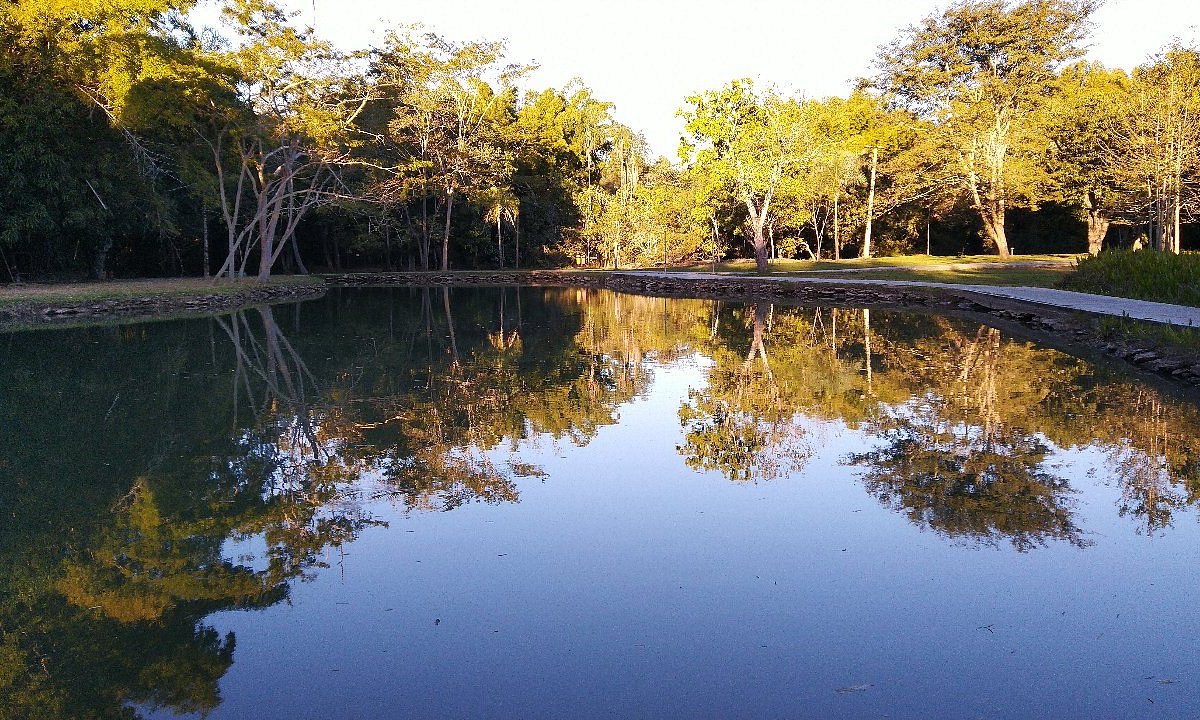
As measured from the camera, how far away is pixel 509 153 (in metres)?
44.0

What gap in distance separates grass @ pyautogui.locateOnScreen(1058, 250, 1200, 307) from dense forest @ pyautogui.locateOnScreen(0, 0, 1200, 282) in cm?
1179

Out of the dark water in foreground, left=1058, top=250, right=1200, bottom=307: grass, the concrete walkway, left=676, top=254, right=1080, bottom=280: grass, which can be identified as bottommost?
the dark water in foreground

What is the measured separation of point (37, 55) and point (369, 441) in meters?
24.3

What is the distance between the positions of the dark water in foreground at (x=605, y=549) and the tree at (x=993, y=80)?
29534 mm

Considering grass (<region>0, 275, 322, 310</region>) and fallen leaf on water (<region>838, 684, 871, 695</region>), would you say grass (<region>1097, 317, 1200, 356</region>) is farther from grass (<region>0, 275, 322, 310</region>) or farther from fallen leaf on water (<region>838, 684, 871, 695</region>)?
grass (<region>0, 275, 322, 310</region>)

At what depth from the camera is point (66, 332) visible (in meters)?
18.9

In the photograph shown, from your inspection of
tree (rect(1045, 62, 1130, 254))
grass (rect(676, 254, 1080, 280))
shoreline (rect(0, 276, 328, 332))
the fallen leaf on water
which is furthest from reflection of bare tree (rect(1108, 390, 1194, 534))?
tree (rect(1045, 62, 1130, 254))

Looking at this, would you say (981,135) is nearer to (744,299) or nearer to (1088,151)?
(1088,151)

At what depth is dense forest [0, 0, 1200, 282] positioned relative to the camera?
87.0 feet

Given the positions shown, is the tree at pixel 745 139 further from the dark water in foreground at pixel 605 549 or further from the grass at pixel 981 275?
the dark water in foreground at pixel 605 549

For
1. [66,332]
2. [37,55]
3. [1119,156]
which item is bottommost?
[66,332]

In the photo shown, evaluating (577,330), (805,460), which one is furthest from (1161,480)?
(577,330)

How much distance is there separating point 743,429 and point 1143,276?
1333 centimetres

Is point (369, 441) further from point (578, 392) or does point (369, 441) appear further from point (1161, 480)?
point (1161, 480)
